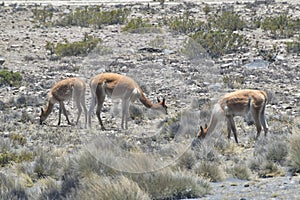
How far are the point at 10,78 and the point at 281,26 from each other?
1353cm

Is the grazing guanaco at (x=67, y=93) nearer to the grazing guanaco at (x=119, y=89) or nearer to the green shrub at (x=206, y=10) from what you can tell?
the grazing guanaco at (x=119, y=89)

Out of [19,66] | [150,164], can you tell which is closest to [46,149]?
[150,164]

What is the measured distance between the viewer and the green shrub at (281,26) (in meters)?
30.3

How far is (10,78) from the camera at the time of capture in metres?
22.9

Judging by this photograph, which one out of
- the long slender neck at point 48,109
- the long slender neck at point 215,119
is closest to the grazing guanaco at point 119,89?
the long slender neck at point 48,109

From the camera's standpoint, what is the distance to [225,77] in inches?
867

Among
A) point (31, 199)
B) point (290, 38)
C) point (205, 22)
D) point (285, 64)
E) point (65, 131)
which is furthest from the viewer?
point (205, 22)

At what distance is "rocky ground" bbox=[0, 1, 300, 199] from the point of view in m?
14.9

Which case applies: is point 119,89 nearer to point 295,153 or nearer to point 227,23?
point 295,153

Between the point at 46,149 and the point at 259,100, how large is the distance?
14.6ft

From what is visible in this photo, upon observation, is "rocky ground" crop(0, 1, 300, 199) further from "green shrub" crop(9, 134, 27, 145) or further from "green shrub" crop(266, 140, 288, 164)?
"green shrub" crop(266, 140, 288, 164)

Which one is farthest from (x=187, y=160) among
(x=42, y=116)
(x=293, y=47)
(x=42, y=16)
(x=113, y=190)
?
(x=42, y=16)

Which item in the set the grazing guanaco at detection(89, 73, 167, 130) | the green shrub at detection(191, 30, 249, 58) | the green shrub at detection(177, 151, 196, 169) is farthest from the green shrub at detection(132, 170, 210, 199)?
the green shrub at detection(191, 30, 249, 58)

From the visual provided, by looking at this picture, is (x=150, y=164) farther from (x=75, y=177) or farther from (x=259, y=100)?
(x=259, y=100)
